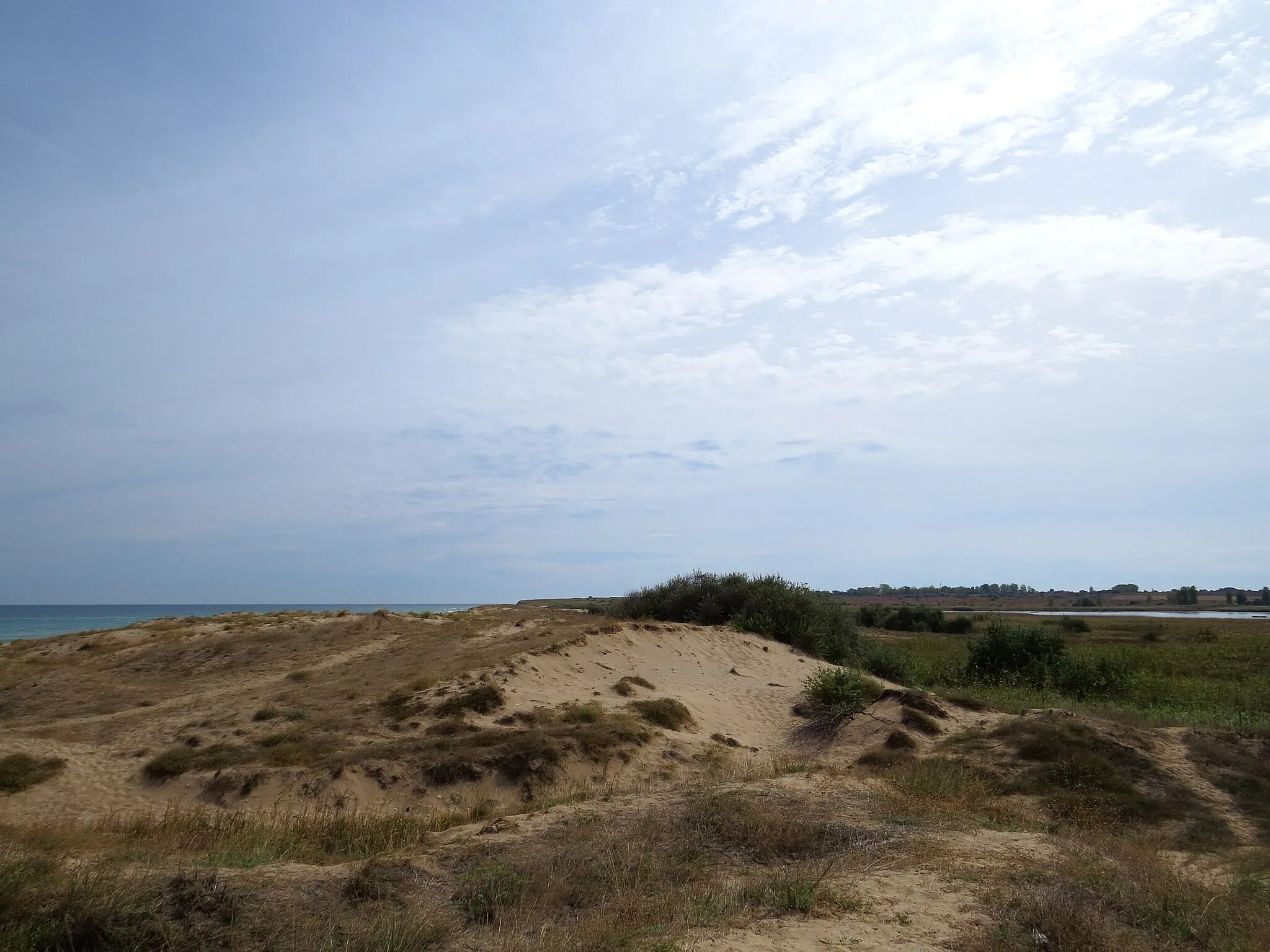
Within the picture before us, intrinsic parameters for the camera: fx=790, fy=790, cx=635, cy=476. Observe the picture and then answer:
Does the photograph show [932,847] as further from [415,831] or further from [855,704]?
[855,704]

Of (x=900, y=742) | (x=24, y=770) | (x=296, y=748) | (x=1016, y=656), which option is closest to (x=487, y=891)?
(x=296, y=748)

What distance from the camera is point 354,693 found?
60.2 ft

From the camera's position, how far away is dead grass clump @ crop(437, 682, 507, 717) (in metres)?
15.8

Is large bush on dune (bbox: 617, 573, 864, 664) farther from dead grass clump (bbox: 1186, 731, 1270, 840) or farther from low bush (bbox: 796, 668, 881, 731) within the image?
dead grass clump (bbox: 1186, 731, 1270, 840)

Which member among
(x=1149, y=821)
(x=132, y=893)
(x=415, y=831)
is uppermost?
(x=132, y=893)

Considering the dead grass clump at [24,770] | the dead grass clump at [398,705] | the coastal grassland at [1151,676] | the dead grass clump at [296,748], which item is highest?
the dead grass clump at [398,705]

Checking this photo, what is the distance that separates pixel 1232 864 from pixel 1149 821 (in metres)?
2.64

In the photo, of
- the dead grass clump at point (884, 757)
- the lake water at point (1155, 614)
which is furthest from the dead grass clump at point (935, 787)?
the lake water at point (1155, 614)

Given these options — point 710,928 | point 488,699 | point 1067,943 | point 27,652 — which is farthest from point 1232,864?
point 27,652

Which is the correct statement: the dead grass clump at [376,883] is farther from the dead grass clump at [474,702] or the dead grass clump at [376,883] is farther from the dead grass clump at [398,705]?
the dead grass clump at [398,705]

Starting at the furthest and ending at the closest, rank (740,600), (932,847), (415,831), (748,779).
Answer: (740,600) → (748,779) → (415,831) → (932,847)

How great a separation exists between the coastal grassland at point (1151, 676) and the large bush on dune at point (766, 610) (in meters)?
2.00

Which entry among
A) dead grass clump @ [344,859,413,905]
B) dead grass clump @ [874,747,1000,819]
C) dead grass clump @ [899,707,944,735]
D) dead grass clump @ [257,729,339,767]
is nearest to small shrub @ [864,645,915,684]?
dead grass clump @ [899,707,944,735]

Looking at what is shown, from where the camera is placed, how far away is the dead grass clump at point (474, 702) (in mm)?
15758
